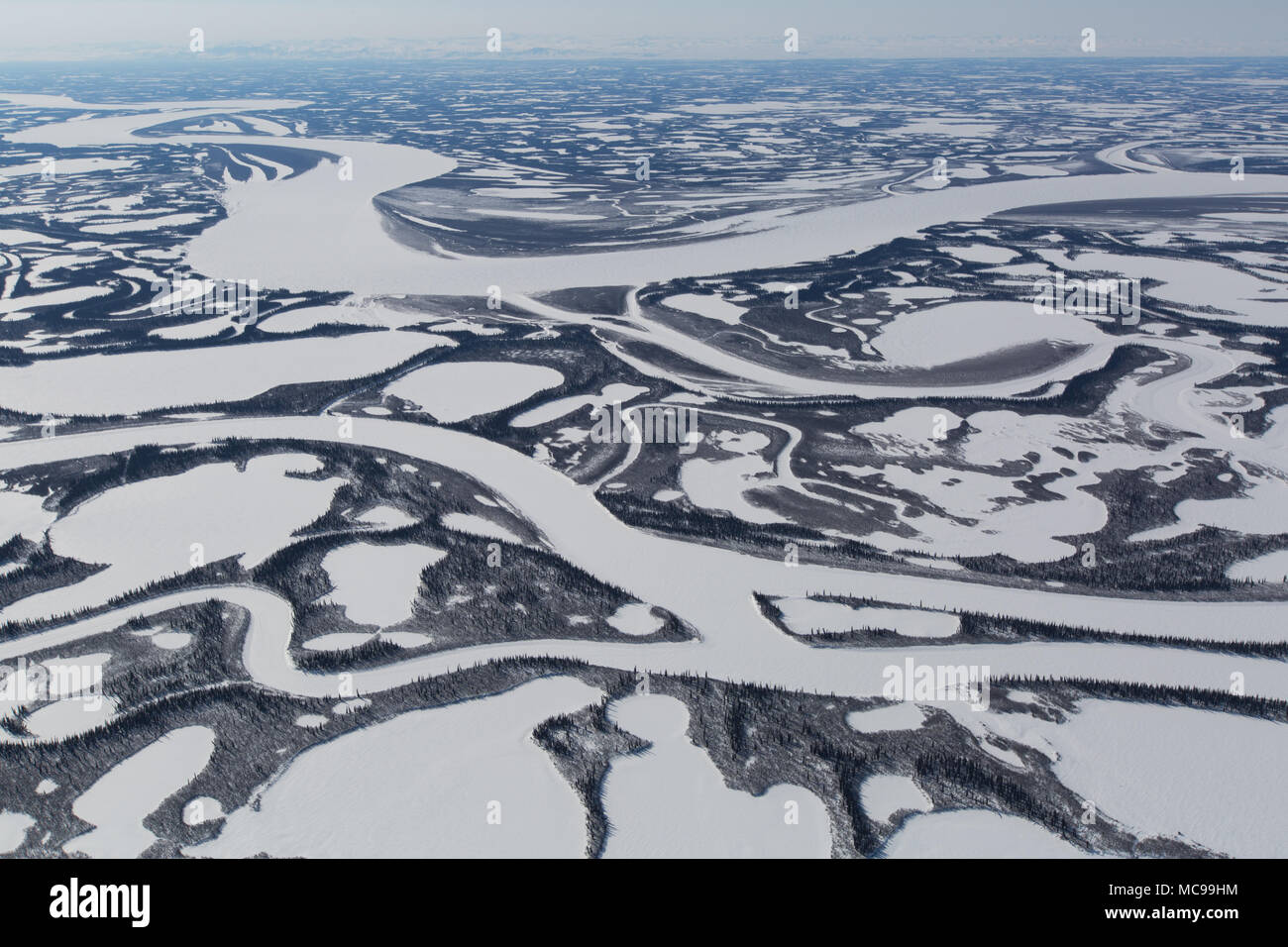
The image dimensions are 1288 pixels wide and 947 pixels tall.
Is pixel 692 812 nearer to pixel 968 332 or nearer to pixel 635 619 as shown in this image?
pixel 635 619

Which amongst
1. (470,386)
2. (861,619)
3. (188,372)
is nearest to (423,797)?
(861,619)

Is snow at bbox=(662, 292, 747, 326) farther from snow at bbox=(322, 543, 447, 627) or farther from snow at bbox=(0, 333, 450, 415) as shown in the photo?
snow at bbox=(322, 543, 447, 627)

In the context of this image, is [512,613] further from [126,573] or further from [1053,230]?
[1053,230]

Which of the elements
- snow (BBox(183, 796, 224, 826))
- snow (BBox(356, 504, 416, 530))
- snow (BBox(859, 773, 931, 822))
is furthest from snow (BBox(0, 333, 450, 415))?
snow (BBox(859, 773, 931, 822))

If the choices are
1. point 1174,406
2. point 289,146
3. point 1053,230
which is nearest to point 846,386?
point 1174,406

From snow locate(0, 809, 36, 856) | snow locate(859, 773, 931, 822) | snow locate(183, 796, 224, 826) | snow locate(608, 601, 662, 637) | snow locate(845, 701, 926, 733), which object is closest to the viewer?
snow locate(0, 809, 36, 856)

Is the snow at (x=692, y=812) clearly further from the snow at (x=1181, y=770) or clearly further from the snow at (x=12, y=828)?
the snow at (x=12, y=828)
